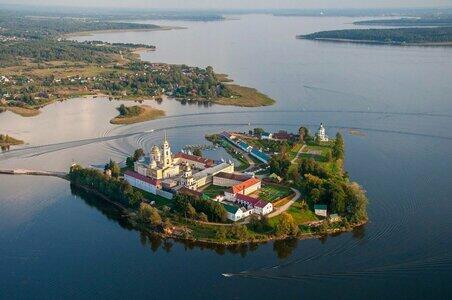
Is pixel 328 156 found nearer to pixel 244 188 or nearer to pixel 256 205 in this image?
pixel 244 188

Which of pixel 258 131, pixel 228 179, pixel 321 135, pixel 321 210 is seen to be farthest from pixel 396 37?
pixel 321 210

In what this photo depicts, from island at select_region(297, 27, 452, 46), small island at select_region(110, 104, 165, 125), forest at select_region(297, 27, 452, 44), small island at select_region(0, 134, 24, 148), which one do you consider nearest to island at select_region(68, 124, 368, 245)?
small island at select_region(0, 134, 24, 148)

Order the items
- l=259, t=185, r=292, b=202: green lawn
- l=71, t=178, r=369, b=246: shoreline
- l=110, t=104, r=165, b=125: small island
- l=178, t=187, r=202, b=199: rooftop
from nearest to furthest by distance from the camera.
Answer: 1. l=71, t=178, r=369, b=246: shoreline
2. l=178, t=187, r=202, b=199: rooftop
3. l=259, t=185, r=292, b=202: green lawn
4. l=110, t=104, r=165, b=125: small island

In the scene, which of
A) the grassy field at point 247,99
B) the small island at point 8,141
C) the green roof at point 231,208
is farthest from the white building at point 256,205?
the grassy field at point 247,99

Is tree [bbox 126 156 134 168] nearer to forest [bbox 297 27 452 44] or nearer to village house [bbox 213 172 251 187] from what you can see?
village house [bbox 213 172 251 187]

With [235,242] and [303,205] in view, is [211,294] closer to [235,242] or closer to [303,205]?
[235,242]

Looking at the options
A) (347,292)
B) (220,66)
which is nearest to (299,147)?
(347,292)
